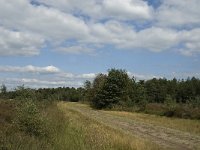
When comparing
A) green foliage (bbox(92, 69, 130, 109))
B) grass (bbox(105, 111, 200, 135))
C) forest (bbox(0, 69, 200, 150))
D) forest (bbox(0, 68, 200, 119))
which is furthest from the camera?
green foliage (bbox(92, 69, 130, 109))

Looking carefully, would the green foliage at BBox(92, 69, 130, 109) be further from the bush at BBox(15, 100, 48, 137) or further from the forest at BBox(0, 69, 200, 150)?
the bush at BBox(15, 100, 48, 137)

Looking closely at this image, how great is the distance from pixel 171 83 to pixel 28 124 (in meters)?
138

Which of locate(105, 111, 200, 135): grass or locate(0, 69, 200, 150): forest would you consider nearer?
locate(0, 69, 200, 150): forest

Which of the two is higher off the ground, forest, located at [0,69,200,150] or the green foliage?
the green foliage

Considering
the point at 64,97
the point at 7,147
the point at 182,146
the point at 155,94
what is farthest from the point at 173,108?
the point at 64,97

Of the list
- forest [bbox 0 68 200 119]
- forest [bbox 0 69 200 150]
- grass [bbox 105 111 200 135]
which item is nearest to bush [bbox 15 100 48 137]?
forest [bbox 0 69 200 150]

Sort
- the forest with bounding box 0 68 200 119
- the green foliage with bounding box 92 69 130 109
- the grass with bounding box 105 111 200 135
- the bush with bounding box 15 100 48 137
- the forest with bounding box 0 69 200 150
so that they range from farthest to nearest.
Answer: the green foliage with bounding box 92 69 130 109, the forest with bounding box 0 68 200 119, the grass with bounding box 105 111 200 135, the bush with bounding box 15 100 48 137, the forest with bounding box 0 69 200 150

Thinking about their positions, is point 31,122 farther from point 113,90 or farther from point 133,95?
point 133,95

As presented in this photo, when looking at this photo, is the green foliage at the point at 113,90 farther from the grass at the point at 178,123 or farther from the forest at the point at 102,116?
the grass at the point at 178,123

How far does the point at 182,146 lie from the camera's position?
69.2 ft

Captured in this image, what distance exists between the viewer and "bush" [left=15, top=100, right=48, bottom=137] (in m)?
19.2

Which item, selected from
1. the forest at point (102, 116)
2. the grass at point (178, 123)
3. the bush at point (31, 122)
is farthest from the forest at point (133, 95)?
the bush at point (31, 122)

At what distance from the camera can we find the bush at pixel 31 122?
19156 mm

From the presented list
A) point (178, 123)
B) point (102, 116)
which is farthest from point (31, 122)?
point (102, 116)
